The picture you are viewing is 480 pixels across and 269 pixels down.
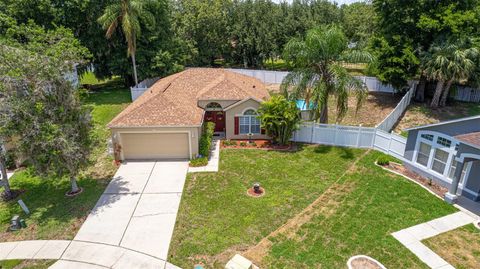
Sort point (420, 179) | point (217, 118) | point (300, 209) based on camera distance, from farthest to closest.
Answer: point (217, 118) < point (420, 179) < point (300, 209)

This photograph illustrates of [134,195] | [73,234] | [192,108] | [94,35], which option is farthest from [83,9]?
[73,234]

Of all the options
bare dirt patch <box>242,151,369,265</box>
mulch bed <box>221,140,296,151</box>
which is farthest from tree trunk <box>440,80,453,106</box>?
bare dirt patch <box>242,151,369,265</box>

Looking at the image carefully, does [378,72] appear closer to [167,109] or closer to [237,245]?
[167,109]

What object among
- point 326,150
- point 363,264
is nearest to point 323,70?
point 326,150

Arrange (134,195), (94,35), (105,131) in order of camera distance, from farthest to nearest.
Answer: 1. (94,35)
2. (105,131)
3. (134,195)

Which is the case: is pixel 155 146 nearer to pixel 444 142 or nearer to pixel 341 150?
pixel 341 150

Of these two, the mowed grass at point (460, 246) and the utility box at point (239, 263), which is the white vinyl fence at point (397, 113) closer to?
the mowed grass at point (460, 246)

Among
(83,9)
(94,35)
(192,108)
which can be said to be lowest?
(192,108)
